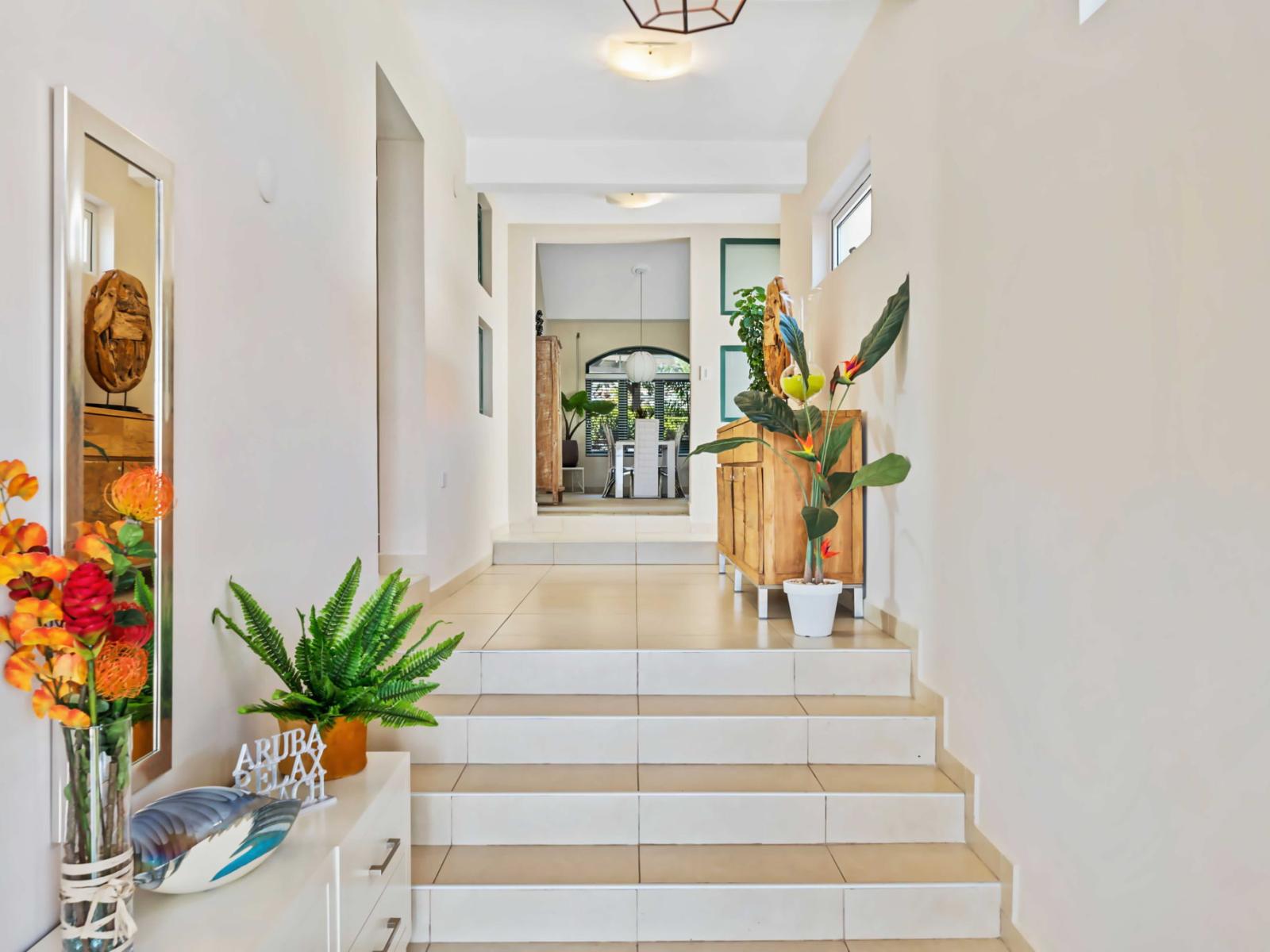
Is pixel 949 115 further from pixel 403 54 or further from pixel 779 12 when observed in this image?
pixel 403 54

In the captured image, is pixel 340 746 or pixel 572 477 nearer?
pixel 340 746

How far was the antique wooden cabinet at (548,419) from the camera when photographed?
861cm

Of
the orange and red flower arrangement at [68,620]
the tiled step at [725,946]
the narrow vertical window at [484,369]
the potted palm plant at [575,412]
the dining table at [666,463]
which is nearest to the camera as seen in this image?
the orange and red flower arrangement at [68,620]

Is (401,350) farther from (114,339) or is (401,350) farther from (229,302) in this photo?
(114,339)

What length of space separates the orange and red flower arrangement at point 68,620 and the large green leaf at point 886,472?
227 cm

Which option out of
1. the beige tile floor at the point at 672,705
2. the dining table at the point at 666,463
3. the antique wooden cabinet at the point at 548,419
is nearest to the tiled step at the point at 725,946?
the beige tile floor at the point at 672,705

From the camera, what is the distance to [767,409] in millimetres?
3242

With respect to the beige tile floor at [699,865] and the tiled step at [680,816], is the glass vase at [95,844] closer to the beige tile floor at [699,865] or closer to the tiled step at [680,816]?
the beige tile floor at [699,865]

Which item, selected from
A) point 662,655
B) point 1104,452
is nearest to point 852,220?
point 662,655

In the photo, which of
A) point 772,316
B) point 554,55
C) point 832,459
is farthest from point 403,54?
point 832,459

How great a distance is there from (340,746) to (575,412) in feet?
31.8

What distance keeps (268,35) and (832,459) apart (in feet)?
7.64

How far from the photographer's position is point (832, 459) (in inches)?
127

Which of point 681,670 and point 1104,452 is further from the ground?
point 1104,452
